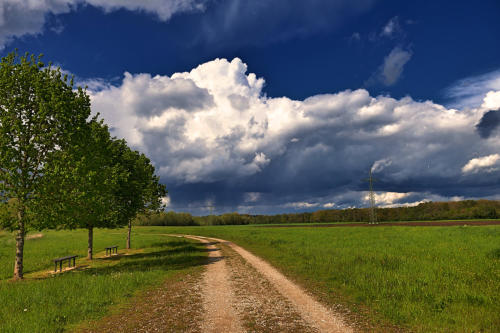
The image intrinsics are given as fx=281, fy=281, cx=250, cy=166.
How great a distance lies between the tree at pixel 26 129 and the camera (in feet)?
57.4

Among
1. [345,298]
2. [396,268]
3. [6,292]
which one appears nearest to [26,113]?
[6,292]

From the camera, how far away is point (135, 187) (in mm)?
31391

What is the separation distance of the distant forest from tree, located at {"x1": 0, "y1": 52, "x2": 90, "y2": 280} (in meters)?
68.0

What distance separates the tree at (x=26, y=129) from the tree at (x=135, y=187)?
9538mm

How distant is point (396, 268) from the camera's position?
18062 mm

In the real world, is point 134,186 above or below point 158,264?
above

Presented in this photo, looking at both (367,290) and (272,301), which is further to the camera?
(367,290)

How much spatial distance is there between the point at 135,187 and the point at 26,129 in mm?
13880

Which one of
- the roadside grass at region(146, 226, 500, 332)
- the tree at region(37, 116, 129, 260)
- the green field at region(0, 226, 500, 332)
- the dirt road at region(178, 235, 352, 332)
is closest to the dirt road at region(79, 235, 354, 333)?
the dirt road at region(178, 235, 352, 332)

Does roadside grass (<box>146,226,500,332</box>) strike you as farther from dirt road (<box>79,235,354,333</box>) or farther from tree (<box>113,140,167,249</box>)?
tree (<box>113,140,167,249</box>)

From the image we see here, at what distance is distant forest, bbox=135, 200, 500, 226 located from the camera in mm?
100688

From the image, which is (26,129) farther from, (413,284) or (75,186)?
(413,284)

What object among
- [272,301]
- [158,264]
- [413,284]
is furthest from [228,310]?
[158,264]

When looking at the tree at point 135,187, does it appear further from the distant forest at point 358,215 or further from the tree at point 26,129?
the distant forest at point 358,215
